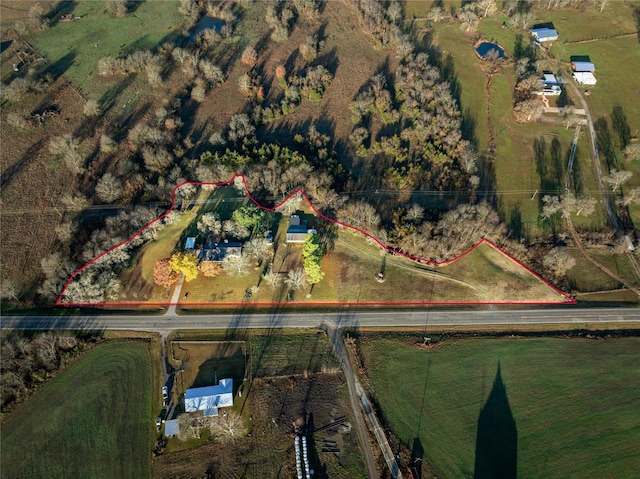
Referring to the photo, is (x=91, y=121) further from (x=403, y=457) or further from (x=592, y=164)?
(x=592, y=164)

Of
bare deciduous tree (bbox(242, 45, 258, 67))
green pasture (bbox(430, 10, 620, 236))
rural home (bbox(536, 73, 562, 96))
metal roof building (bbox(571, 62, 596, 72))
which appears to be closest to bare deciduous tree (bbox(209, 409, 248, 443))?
green pasture (bbox(430, 10, 620, 236))

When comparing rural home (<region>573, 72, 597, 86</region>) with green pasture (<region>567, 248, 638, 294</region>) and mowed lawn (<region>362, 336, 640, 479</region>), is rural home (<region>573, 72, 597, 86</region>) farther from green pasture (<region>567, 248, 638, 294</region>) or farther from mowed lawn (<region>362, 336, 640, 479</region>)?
mowed lawn (<region>362, 336, 640, 479</region>)

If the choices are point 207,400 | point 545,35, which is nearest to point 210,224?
point 207,400

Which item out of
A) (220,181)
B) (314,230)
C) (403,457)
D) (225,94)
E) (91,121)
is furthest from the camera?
(225,94)

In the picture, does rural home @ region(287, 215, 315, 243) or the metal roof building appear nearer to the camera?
rural home @ region(287, 215, 315, 243)

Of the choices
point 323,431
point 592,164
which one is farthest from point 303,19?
point 323,431

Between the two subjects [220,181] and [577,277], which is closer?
[577,277]

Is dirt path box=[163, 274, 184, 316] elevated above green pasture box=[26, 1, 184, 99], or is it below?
below
